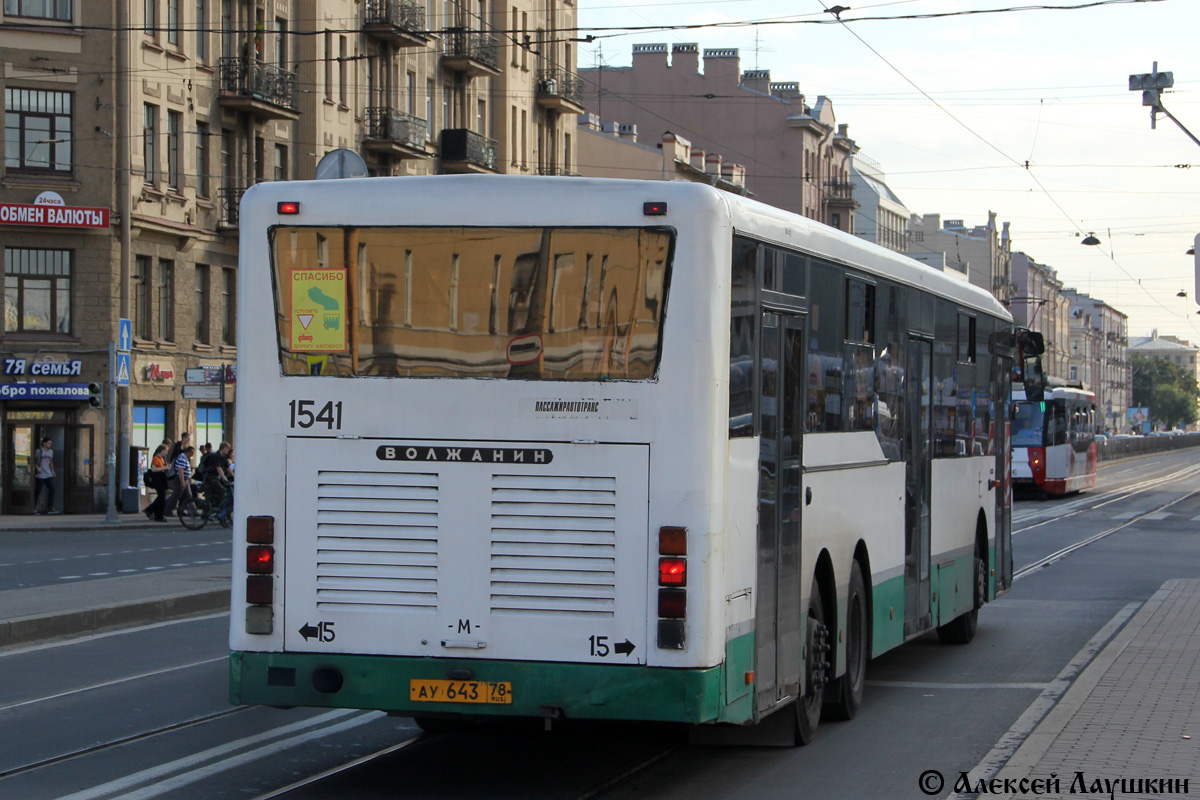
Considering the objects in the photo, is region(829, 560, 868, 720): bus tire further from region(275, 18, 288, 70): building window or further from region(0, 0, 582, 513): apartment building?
region(275, 18, 288, 70): building window

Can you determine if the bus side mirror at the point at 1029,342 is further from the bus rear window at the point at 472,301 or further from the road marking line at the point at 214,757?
the bus rear window at the point at 472,301

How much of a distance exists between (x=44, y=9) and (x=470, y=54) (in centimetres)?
1805

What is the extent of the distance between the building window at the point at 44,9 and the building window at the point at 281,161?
320 inches

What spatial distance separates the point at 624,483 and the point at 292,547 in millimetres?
1555

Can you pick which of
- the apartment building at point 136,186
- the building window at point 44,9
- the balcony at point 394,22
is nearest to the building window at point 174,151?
the apartment building at point 136,186

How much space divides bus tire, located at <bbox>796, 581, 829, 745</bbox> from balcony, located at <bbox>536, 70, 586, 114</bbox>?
52.6 meters

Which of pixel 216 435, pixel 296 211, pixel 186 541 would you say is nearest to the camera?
pixel 296 211

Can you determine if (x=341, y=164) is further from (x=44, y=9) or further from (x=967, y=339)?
(x=44, y=9)

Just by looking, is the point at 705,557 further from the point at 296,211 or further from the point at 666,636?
the point at 296,211

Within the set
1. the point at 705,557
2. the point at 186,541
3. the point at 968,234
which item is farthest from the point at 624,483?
the point at 968,234

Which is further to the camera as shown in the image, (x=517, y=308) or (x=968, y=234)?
(x=968, y=234)

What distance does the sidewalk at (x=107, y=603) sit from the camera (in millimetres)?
14258

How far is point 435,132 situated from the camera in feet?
177

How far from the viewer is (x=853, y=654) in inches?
402
